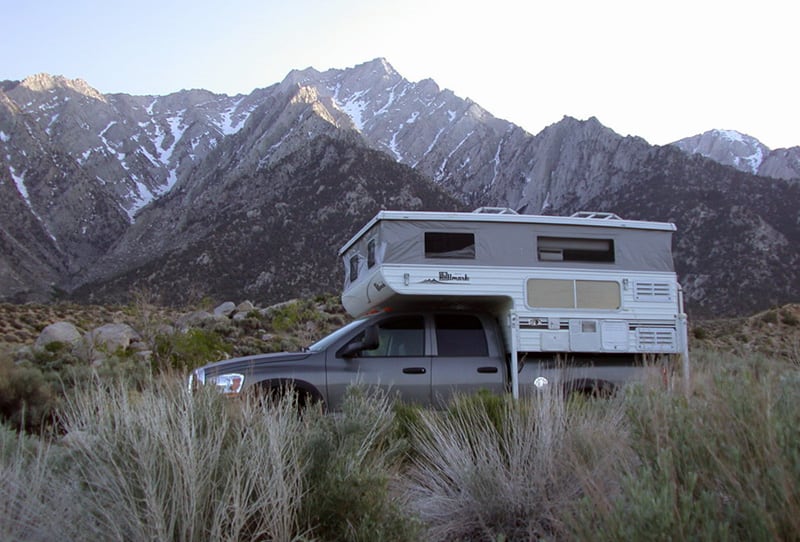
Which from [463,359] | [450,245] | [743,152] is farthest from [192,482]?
[743,152]

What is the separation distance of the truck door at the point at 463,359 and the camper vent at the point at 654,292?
1.99m

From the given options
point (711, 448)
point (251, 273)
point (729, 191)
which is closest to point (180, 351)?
point (711, 448)

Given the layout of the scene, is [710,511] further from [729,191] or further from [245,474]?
[729,191]

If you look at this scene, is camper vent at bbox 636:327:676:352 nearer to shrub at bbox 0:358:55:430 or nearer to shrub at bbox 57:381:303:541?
A: shrub at bbox 57:381:303:541

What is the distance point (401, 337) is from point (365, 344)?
2.12 ft

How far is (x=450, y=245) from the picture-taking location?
9.48 m

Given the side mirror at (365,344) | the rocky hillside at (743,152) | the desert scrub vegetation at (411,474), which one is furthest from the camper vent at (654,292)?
the rocky hillside at (743,152)

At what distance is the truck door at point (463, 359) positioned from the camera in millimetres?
8664

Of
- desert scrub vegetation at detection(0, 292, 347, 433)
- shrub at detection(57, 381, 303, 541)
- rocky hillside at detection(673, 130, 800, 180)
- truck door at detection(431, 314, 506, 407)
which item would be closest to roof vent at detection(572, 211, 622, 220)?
truck door at detection(431, 314, 506, 407)

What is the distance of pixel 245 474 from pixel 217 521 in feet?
1.39

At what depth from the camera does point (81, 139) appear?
143 m

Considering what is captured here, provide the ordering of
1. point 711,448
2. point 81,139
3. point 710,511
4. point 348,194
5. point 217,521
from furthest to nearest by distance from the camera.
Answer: point 81,139 < point 348,194 < point 217,521 < point 711,448 < point 710,511

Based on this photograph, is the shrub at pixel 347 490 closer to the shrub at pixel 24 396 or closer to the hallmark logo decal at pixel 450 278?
the hallmark logo decal at pixel 450 278

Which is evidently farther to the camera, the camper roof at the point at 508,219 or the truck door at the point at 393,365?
the camper roof at the point at 508,219
